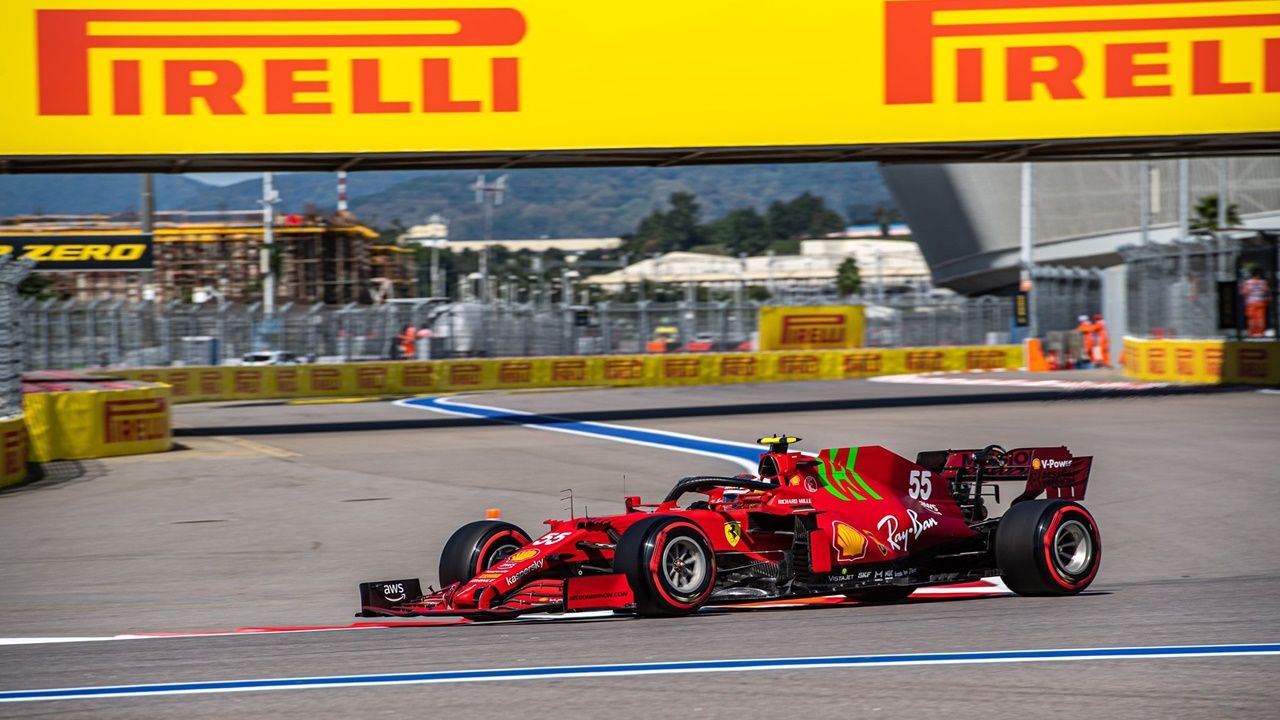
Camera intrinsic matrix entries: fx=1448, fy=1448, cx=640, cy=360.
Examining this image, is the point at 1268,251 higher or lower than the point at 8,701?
higher

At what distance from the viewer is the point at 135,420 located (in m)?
20.2

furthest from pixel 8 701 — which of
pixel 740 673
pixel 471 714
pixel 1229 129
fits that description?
pixel 1229 129

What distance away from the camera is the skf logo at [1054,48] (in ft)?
69.5

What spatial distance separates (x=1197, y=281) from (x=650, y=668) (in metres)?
25.8

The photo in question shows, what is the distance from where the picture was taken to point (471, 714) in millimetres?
5559

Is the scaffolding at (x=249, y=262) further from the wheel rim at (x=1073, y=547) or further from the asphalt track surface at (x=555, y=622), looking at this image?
the wheel rim at (x=1073, y=547)

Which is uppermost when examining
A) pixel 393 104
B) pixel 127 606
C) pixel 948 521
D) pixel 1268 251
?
pixel 393 104

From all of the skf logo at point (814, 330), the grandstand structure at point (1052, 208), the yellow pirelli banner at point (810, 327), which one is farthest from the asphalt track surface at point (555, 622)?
the grandstand structure at point (1052, 208)

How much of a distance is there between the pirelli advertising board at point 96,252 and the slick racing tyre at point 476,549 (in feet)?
86.4

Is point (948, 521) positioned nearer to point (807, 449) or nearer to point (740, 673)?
point (740, 673)

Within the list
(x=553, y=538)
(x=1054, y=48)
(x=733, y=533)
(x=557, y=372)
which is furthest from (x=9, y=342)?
(x=557, y=372)

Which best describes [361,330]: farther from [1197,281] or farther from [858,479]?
[858,479]

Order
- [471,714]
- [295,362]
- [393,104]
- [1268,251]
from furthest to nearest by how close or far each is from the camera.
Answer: [295,362], [1268,251], [393,104], [471,714]

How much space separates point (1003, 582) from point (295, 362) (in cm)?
2856
